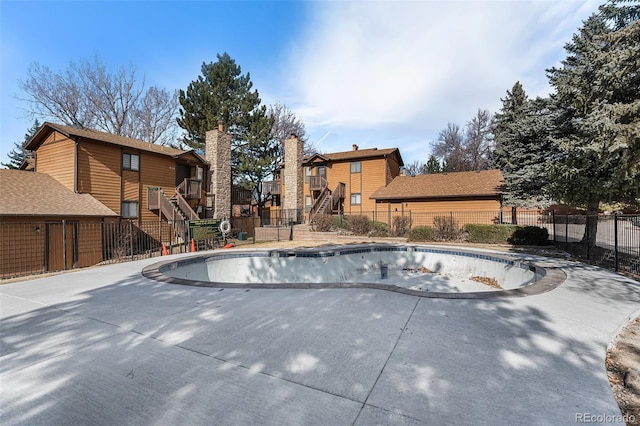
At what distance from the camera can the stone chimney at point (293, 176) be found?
2578 centimetres

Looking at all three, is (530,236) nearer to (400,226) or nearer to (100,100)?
(400,226)

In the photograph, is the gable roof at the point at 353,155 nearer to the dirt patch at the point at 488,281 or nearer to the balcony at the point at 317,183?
the balcony at the point at 317,183

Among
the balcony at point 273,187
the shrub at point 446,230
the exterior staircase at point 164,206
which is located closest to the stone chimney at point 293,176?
the balcony at point 273,187

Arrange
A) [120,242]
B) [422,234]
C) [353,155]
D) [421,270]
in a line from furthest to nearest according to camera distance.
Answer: [353,155] < [422,234] < [120,242] < [421,270]

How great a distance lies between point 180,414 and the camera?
218cm

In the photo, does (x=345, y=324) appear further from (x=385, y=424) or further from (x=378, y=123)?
(x=378, y=123)

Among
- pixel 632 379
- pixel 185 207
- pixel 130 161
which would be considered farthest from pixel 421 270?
pixel 130 161

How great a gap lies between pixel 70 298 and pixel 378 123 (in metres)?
29.8

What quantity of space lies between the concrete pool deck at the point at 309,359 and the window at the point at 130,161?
14.8 meters

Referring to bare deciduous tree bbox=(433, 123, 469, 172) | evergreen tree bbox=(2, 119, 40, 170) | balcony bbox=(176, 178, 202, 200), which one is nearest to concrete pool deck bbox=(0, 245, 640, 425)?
balcony bbox=(176, 178, 202, 200)

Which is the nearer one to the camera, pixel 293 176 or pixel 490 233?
pixel 490 233

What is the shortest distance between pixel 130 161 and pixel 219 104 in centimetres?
1216

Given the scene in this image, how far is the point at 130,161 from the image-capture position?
18.1 m

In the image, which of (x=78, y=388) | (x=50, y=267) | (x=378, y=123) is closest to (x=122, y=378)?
(x=78, y=388)
